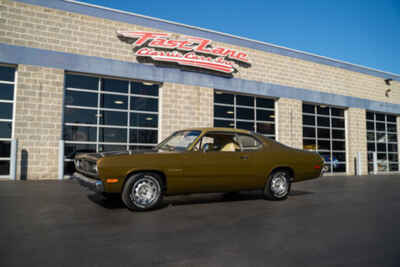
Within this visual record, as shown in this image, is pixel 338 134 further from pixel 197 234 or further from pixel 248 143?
pixel 197 234

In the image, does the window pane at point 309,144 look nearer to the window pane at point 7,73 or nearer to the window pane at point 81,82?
the window pane at point 81,82

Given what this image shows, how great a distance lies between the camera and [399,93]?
23.4 metres

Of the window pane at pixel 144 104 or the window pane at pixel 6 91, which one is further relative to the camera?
the window pane at pixel 144 104

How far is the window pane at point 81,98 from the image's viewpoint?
41.2 feet

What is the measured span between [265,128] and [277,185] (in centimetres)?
1026

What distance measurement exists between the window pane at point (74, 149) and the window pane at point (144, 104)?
2.47m

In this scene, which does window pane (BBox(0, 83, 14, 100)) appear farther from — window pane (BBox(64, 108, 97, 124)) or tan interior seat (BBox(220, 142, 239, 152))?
tan interior seat (BBox(220, 142, 239, 152))

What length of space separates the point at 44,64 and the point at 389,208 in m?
12.0

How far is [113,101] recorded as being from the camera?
1338 cm

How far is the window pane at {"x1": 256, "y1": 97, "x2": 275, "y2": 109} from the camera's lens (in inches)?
674

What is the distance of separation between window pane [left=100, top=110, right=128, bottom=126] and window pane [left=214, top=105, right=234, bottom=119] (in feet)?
14.9

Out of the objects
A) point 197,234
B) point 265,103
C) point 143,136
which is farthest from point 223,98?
point 197,234

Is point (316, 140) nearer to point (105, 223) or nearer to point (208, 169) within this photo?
point (208, 169)

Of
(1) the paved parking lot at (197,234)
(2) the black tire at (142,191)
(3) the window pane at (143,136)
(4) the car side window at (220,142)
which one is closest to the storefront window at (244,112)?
(3) the window pane at (143,136)
